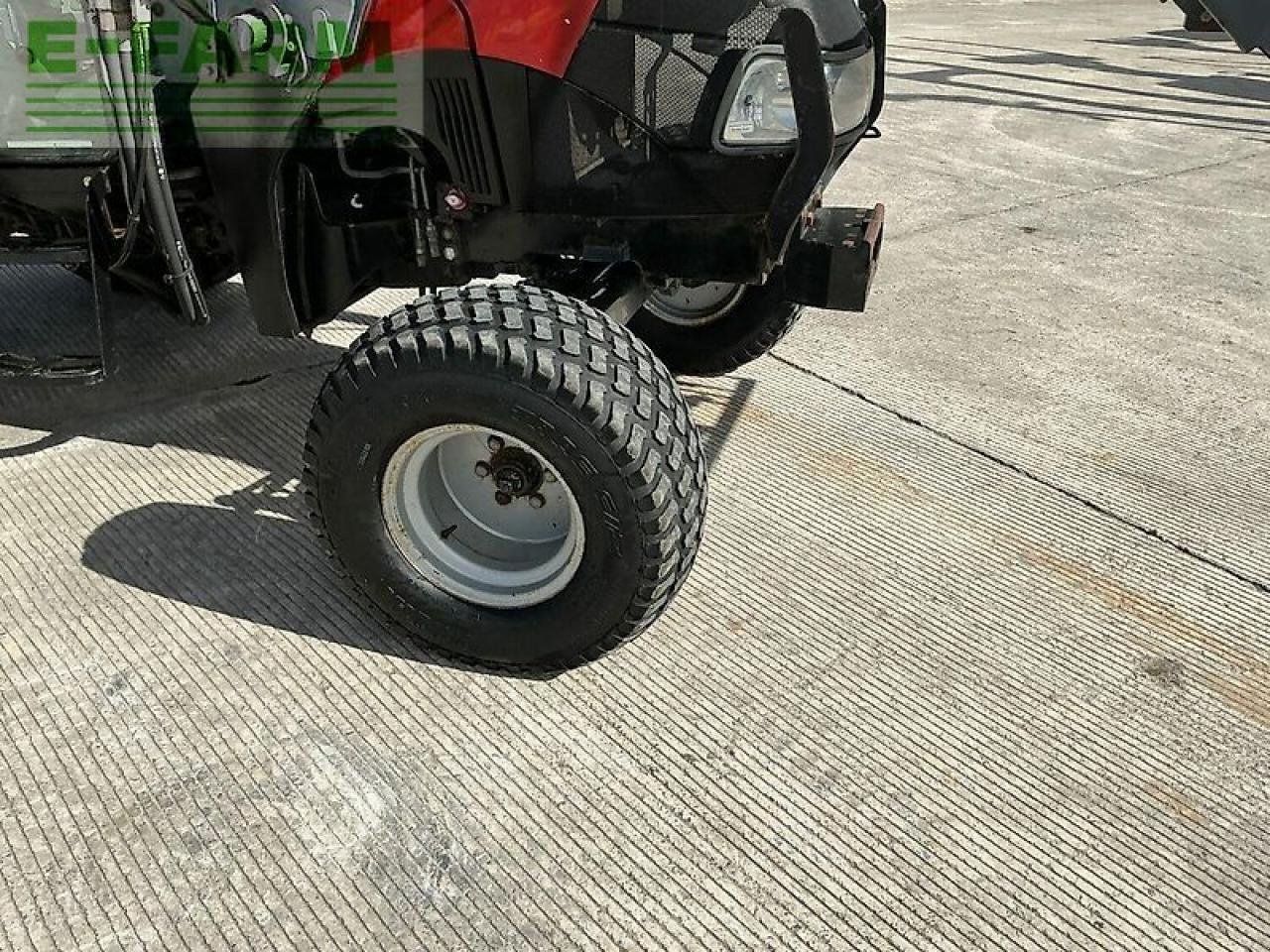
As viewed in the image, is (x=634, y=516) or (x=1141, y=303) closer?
(x=634, y=516)

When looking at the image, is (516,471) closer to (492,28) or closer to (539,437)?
(539,437)

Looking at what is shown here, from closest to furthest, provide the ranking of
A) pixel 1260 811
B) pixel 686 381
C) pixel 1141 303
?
pixel 1260 811
pixel 686 381
pixel 1141 303

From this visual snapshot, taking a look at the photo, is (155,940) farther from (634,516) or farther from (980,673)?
(980,673)

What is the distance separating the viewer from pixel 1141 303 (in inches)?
190

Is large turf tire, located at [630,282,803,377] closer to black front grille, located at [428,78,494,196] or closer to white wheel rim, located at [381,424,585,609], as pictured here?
black front grille, located at [428,78,494,196]

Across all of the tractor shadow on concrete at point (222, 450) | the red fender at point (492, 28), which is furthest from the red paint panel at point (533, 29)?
the tractor shadow on concrete at point (222, 450)

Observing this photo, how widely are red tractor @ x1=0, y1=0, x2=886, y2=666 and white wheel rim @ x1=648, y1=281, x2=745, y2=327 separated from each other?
697 mm

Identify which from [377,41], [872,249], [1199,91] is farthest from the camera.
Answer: [1199,91]

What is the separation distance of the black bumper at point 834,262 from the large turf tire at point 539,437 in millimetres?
781

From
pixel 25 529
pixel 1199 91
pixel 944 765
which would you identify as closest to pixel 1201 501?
pixel 944 765

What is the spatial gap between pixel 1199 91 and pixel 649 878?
1073 centimetres

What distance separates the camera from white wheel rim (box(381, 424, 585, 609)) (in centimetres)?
237

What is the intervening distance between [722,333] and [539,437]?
5.38 feet

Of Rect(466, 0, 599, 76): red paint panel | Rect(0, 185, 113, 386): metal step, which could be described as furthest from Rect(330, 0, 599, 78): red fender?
Rect(0, 185, 113, 386): metal step
